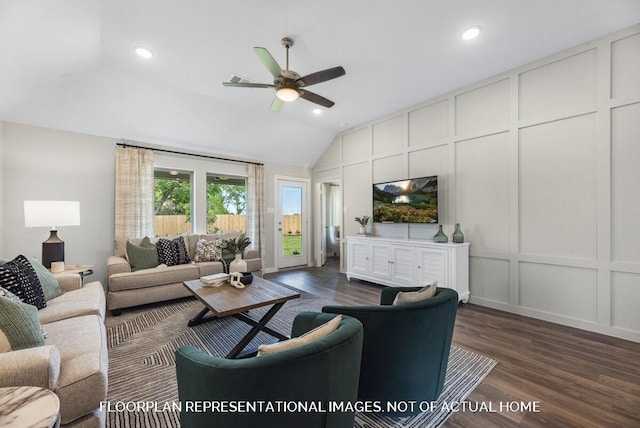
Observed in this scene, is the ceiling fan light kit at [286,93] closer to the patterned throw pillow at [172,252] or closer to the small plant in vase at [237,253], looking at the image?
the small plant in vase at [237,253]

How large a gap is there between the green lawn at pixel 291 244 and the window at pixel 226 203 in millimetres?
999

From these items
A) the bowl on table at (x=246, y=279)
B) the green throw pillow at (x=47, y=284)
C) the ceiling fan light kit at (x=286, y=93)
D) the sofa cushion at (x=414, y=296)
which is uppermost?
the ceiling fan light kit at (x=286, y=93)

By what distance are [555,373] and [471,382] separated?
707 mm

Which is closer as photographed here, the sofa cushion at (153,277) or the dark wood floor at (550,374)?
the dark wood floor at (550,374)

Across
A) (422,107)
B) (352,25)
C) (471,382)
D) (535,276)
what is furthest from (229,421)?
(422,107)

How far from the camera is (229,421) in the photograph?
0.88 meters

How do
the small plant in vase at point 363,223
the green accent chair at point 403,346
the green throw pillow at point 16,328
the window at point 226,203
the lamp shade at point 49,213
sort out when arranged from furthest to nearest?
the window at point 226,203
the small plant in vase at point 363,223
the lamp shade at point 49,213
the green accent chair at point 403,346
the green throw pillow at point 16,328

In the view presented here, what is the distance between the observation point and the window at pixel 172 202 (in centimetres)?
458

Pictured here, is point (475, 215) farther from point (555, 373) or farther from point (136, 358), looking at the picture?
point (136, 358)

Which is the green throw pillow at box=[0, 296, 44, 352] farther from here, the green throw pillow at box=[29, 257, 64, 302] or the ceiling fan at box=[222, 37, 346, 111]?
the ceiling fan at box=[222, 37, 346, 111]

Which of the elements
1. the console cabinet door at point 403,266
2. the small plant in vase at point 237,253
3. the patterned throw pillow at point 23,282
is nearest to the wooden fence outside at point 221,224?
the small plant in vase at point 237,253

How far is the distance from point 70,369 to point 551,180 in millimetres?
4370

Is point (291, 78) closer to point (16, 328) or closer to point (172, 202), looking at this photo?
point (16, 328)

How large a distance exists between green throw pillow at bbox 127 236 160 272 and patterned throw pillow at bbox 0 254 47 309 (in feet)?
4.72
